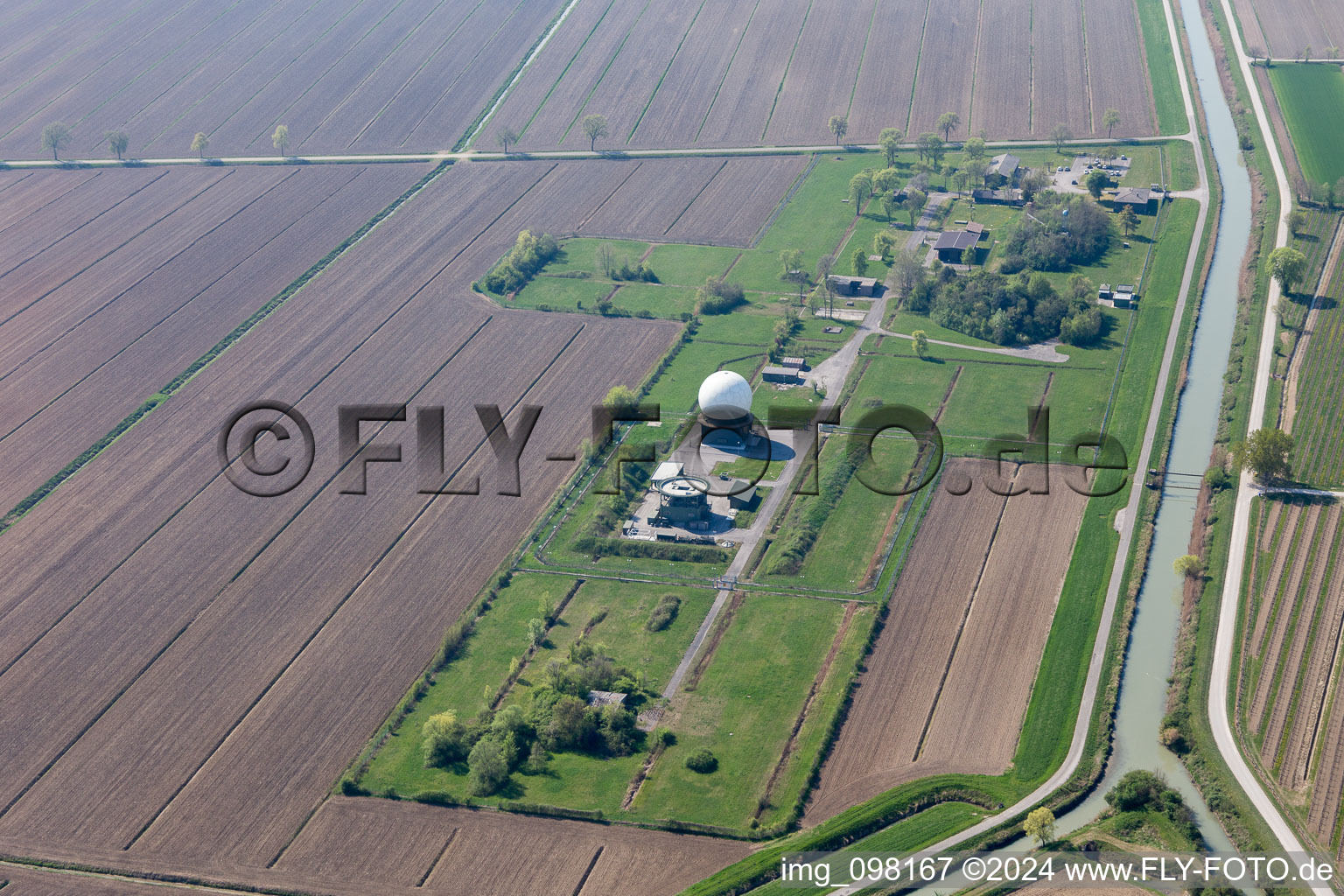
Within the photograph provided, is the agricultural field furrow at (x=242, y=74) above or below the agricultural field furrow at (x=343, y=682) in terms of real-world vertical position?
above

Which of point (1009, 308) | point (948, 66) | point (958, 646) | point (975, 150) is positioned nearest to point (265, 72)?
point (948, 66)

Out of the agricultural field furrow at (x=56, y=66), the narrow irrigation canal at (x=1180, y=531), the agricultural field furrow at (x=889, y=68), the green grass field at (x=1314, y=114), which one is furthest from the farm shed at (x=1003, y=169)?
the agricultural field furrow at (x=56, y=66)

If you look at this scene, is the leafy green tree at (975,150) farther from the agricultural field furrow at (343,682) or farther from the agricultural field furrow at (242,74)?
the agricultural field furrow at (242,74)

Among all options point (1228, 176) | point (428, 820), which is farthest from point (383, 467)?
point (1228, 176)

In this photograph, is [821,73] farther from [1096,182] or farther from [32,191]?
[32,191]

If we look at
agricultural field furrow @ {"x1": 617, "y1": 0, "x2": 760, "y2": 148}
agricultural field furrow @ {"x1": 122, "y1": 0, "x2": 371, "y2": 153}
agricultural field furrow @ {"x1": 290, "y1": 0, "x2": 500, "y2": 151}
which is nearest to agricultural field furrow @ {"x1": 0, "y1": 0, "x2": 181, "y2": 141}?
agricultural field furrow @ {"x1": 122, "y1": 0, "x2": 371, "y2": 153}
